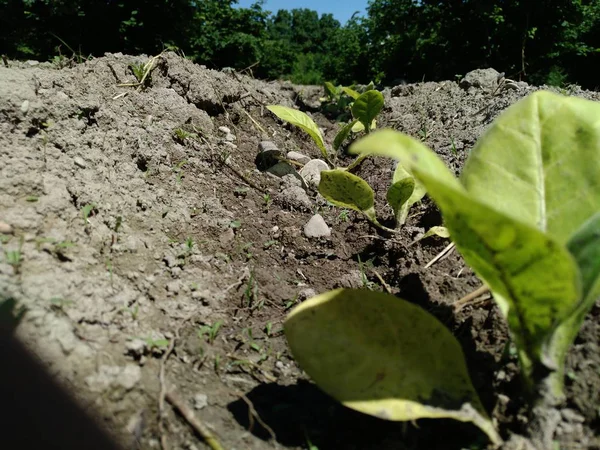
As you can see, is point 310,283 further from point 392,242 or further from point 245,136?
point 245,136

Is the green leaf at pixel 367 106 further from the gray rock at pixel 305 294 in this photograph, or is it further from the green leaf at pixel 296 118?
the gray rock at pixel 305 294

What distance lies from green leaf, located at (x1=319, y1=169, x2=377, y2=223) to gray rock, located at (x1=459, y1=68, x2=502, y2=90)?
3.98 feet

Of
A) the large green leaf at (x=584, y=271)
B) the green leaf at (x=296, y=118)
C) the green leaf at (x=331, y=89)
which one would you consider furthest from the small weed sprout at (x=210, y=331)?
the green leaf at (x=331, y=89)

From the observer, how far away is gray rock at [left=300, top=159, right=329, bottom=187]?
1.84 metres

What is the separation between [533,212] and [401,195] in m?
0.65

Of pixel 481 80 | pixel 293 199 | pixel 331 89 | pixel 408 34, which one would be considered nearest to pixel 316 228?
pixel 293 199

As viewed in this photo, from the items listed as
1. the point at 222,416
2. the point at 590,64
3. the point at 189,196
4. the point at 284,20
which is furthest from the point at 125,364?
the point at 284,20

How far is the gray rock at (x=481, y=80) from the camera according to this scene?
7.52ft

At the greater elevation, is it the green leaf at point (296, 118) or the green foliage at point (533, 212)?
the green leaf at point (296, 118)

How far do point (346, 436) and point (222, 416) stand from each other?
23 centimetres

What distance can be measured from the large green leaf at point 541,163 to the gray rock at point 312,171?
1016 millimetres

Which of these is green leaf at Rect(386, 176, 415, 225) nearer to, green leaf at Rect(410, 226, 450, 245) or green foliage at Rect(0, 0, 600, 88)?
green leaf at Rect(410, 226, 450, 245)

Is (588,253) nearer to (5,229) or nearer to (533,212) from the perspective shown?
(533,212)

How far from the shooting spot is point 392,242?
1470mm
